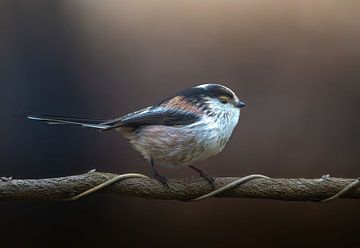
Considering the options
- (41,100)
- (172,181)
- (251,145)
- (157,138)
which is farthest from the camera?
(251,145)

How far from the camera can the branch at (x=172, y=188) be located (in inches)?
66.5

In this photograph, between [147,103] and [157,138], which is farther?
[147,103]

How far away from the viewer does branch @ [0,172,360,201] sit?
169 centimetres

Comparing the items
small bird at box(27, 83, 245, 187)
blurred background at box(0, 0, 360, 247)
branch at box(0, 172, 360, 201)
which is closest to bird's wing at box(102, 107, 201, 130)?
small bird at box(27, 83, 245, 187)

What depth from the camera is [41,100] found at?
2.46 metres

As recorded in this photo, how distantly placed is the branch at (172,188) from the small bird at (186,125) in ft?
0.45

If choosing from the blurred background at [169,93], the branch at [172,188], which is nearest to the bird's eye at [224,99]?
the branch at [172,188]

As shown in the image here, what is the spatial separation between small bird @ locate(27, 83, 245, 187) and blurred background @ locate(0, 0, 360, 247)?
514mm

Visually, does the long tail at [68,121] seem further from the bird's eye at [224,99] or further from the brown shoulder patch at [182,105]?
the bird's eye at [224,99]

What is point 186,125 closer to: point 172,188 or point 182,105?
point 182,105

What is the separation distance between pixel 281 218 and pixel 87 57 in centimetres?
104

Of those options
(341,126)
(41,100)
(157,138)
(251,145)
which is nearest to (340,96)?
(341,126)

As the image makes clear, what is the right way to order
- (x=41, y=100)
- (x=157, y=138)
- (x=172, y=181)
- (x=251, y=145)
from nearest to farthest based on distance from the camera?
(x=172, y=181), (x=157, y=138), (x=41, y=100), (x=251, y=145)

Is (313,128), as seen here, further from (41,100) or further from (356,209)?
(41,100)
